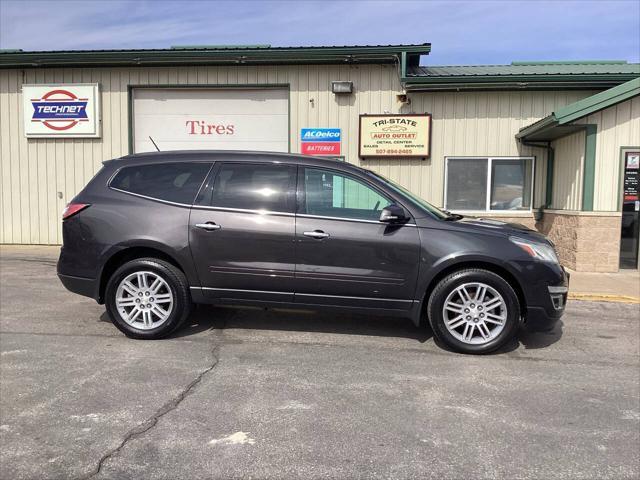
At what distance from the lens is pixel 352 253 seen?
5133mm

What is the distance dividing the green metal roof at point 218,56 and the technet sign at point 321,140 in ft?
4.84

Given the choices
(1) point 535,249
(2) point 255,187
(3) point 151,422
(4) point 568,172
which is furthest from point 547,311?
(4) point 568,172

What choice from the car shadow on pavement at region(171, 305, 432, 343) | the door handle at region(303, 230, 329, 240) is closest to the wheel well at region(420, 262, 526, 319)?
the car shadow on pavement at region(171, 305, 432, 343)

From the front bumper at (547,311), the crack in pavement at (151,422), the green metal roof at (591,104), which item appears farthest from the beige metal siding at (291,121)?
the crack in pavement at (151,422)

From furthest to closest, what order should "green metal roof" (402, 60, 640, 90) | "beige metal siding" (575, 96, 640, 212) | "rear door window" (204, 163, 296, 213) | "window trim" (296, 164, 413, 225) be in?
1. "green metal roof" (402, 60, 640, 90)
2. "beige metal siding" (575, 96, 640, 212)
3. "rear door window" (204, 163, 296, 213)
4. "window trim" (296, 164, 413, 225)

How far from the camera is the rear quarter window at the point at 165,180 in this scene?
5473 mm

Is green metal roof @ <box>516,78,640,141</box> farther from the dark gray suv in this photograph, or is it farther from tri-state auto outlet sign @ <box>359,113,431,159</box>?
the dark gray suv

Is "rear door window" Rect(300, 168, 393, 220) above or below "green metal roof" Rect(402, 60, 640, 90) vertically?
below

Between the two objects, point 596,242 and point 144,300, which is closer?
point 144,300

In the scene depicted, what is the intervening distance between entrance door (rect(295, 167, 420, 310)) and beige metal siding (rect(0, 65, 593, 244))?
6.85m

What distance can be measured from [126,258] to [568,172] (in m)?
8.71

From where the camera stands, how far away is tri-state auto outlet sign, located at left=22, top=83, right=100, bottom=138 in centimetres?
1233

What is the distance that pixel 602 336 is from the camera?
19.4 ft

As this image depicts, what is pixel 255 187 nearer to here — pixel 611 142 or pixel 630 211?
pixel 611 142
